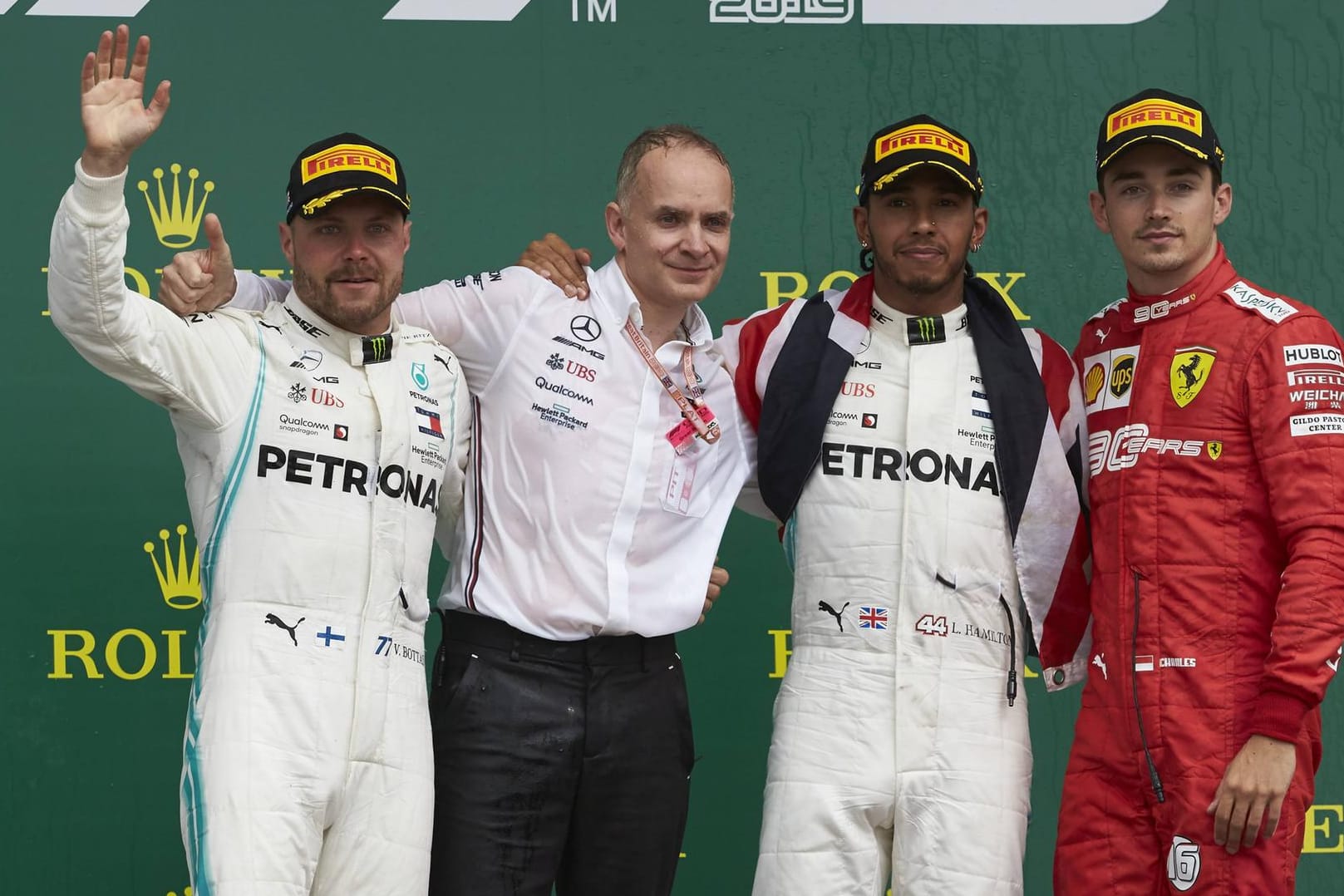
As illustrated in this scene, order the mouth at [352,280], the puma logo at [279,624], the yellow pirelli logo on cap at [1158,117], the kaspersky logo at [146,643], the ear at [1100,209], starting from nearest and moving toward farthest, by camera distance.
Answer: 1. the puma logo at [279,624]
2. the mouth at [352,280]
3. the yellow pirelli logo on cap at [1158,117]
4. the ear at [1100,209]
5. the kaspersky logo at [146,643]

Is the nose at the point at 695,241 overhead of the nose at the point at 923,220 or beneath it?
beneath

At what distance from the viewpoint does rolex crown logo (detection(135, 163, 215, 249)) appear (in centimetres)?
344

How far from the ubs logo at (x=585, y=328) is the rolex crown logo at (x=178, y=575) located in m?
1.17

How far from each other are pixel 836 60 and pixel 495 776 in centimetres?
183

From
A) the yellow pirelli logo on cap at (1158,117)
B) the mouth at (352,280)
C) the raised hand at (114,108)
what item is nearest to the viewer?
the raised hand at (114,108)

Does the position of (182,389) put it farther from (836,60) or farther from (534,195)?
(836,60)

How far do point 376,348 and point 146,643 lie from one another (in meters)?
1.22

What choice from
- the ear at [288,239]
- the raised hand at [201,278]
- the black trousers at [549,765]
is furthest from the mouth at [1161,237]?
the raised hand at [201,278]

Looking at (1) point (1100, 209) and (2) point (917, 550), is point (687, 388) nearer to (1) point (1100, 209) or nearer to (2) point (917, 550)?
(2) point (917, 550)

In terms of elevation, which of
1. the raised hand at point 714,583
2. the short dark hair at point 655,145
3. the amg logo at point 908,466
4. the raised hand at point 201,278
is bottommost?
the raised hand at point 714,583

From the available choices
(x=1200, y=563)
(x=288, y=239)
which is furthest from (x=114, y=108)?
(x=1200, y=563)

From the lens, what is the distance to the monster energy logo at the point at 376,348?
2.57m

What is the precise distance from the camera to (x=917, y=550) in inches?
107

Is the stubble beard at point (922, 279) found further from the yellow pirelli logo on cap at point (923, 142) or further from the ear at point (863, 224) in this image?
the yellow pirelli logo on cap at point (923, 142)
